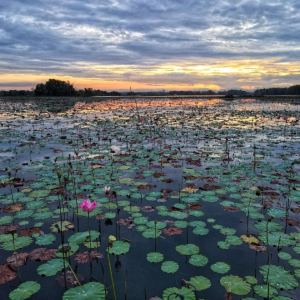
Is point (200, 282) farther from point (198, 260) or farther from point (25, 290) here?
point (25, 290)

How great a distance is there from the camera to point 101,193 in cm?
598

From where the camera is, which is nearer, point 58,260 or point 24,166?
point 58,260

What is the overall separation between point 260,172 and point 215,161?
161 cm

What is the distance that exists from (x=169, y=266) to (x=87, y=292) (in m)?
1.10

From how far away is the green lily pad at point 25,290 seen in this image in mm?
2838

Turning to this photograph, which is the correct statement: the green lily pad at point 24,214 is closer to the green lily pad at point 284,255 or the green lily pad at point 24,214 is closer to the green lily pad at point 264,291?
the green lily pad at point 264,291

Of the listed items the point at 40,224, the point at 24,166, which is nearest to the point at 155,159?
the point at 24,166

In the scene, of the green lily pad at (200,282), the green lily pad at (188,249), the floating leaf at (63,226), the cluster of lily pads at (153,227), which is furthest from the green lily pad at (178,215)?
the floating leaf at (63,226)

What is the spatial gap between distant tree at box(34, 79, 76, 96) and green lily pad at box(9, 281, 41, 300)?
299ft

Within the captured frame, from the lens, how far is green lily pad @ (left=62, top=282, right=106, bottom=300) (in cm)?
279

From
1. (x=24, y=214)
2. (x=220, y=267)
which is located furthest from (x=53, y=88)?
(x=220, y=267)

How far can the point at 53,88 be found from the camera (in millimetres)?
85688

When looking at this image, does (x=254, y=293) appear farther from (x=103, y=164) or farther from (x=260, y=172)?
(x=103, y=164)

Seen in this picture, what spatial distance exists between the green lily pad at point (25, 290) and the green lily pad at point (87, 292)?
415 mm
